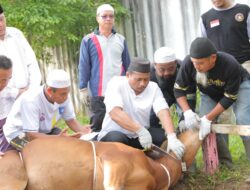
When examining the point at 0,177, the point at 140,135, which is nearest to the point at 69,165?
the point at 0,177

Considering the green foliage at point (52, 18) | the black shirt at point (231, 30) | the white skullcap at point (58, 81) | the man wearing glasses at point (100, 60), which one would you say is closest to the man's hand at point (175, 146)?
the white skullcap at point (58, 81)

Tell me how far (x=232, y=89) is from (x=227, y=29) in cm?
80

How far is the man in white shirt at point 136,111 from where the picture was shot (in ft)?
15.7

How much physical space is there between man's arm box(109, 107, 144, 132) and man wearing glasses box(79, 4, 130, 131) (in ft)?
3.94

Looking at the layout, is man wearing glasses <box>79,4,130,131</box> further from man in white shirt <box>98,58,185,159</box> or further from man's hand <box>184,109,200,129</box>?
man's hand <box>184,109,200,129</box>

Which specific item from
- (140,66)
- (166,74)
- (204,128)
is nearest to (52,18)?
(166,74)

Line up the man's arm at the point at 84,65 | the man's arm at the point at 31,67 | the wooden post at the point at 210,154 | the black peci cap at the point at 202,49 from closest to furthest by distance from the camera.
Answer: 1. the black peci cap at the point at 202,49
2. the wooden post at the point at 210,154
3. the man's arm at the point at 31,67
4. the man's arm at the point at 84,65

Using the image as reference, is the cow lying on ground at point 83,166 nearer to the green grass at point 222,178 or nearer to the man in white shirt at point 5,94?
the man in white shirt at point 5,94

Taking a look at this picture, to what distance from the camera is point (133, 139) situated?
511cm

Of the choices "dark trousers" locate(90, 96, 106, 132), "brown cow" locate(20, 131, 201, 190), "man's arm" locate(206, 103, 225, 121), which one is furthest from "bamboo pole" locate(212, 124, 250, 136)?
"dark trousers" locate(90, 96, 106, 132)

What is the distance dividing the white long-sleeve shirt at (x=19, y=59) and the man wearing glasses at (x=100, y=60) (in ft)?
2.71

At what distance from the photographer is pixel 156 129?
17.4 feet

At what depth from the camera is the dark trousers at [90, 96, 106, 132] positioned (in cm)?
604

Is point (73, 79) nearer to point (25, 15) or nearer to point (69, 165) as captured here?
point (25, 15)
